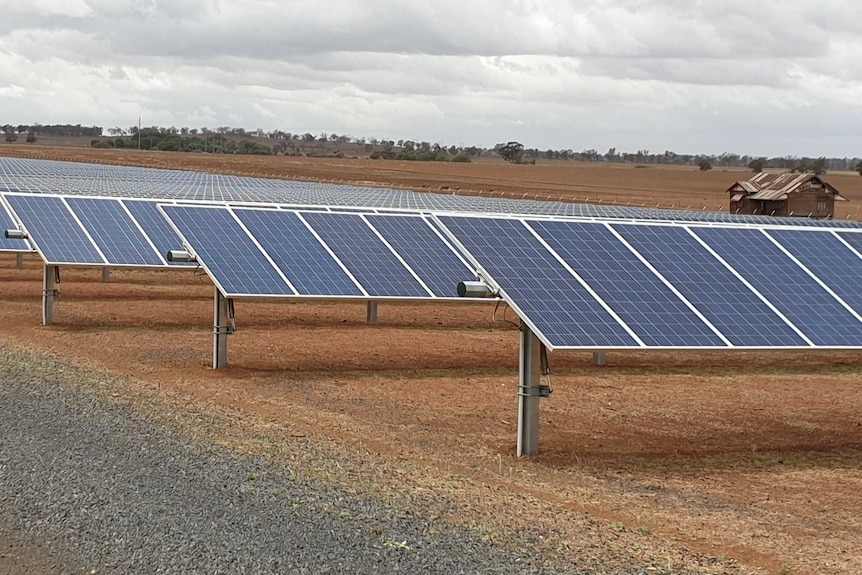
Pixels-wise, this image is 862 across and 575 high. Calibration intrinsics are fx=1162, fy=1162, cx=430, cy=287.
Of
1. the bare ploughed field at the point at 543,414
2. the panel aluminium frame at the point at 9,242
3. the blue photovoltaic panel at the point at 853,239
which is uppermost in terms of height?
the blue photovoltaic panel at the point at 853,239

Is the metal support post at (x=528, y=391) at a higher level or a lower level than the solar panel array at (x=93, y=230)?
lower

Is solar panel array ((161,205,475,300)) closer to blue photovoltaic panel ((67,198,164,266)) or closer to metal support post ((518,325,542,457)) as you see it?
blue photovoltaic panel ((67,198,164,266))

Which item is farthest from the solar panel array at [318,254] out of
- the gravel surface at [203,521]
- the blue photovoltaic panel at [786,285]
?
the gravel surface at [203,521]

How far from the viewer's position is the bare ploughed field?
475 inches

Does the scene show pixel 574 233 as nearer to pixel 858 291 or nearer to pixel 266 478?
pixel 858 291

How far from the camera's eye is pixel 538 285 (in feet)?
53.1

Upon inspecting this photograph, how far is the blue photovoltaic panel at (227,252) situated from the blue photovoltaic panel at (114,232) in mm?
5637

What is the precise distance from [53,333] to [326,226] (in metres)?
6.87

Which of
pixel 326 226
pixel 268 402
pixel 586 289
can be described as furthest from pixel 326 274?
pixel 586 289

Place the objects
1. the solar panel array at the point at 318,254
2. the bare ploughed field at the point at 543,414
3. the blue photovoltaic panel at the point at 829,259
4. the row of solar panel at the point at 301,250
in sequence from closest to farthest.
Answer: the bare ploughed field at the point at 543,414 → the blue photovoltaic panel at the point at 829,259 → the solar panel array at the point at 318,254 → the row of solar panel at the point at 301,250

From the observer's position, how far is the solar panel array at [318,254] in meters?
22.8

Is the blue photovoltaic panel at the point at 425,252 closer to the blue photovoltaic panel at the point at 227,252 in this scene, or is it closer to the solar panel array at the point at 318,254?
the solar panel array at the point at 318,254

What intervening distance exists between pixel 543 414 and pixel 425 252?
7.99m

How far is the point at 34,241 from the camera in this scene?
2875 centimetres
